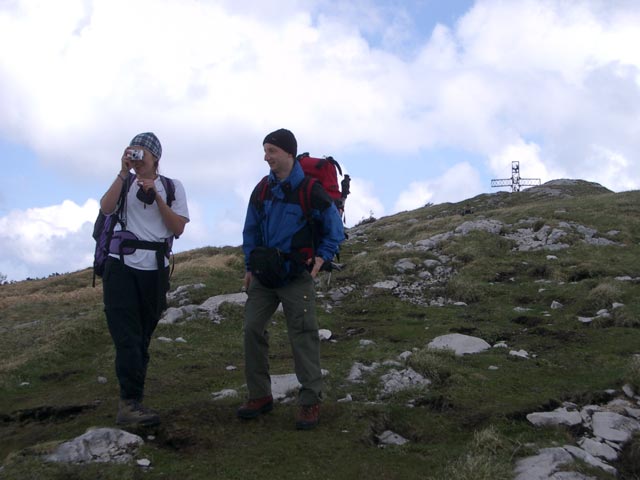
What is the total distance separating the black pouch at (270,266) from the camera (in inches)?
201

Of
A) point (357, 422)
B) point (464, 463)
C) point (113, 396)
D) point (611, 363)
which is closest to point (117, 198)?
point (113, 396)

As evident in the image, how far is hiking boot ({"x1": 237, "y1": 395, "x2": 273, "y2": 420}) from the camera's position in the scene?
5293 millimetres

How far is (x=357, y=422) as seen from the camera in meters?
5.19

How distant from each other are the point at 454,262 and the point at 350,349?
720 centimetres

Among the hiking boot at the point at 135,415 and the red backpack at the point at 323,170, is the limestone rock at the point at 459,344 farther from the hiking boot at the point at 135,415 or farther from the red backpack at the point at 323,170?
the hiking boot at the point at 135,415

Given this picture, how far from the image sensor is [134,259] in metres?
5.14

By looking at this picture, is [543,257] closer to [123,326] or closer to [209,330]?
[209,330]

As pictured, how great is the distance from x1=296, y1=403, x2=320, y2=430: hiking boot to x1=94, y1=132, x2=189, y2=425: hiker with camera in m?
1.25

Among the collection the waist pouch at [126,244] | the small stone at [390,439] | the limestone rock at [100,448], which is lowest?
the small stone at [390,439]

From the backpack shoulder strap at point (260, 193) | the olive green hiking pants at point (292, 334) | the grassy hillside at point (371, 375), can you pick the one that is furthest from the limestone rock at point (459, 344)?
the backpack shoulder strap at point (260, 193)

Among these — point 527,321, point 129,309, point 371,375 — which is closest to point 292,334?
point 129,309

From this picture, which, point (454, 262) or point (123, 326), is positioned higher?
point (454, 262)

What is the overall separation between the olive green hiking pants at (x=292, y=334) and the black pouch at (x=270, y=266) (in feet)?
0.40

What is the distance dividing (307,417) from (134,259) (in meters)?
2.04
